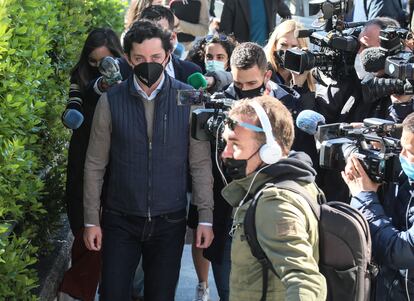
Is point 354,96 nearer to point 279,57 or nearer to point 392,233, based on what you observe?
point 279,57

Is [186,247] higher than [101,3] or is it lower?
lower

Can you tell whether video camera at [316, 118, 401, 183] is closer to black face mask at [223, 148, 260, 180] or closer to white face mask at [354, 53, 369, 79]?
black face mask at [223, 148, 260, 180]

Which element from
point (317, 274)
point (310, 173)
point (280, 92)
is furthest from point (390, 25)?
Result: point (317, 274)

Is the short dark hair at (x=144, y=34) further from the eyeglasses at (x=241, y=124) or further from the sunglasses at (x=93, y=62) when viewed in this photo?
the eyeglasses at (x=241, y=124)

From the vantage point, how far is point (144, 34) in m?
4.51

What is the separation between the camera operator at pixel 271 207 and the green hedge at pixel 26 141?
1.16 meters

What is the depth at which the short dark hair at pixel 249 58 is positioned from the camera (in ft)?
15.8

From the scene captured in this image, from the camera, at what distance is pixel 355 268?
10.0ft

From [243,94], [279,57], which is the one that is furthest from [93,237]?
[279,57]

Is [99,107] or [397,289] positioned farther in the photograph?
[99,107]

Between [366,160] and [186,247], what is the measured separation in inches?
128

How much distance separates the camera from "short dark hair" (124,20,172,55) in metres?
4.52

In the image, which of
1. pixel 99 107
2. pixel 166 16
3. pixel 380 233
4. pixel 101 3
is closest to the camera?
pixel 380 233

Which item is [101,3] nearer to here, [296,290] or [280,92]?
[280,92]
